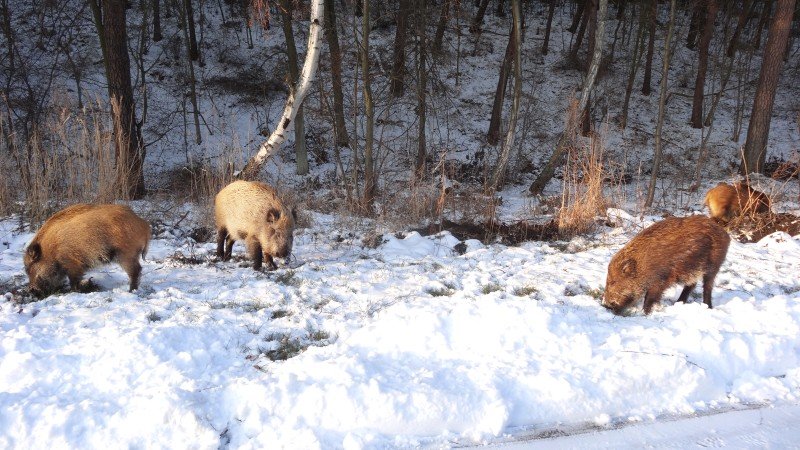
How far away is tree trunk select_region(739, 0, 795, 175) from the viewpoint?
45.2 feet

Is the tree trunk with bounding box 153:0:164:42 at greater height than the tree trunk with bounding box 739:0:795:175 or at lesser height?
greater

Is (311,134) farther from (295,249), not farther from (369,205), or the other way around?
(295,249)

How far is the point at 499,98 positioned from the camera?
67.2ft

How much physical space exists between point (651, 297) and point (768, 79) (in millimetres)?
12702

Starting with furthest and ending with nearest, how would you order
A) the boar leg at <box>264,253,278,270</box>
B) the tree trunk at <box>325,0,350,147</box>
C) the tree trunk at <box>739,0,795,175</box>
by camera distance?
the tree trunk at <box>325,0,350,147</box>, the tree trunk at <box>739,0,795,175</box>, the boar leg at <box>264,253,278,270</box>

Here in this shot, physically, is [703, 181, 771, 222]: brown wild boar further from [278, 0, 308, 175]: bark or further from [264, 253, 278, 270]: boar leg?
[278, 0, 308, 175]: bark

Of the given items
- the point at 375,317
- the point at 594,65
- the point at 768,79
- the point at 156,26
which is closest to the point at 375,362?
the point at 375,317

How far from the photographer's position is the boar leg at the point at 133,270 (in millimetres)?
5473

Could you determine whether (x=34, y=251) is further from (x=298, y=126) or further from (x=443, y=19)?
(x=443, y=19)

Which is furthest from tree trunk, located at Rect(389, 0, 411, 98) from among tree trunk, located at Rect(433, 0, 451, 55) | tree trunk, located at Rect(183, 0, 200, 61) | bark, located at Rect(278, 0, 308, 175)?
tree trunk, located at Rect(183, 0, 200, 61)

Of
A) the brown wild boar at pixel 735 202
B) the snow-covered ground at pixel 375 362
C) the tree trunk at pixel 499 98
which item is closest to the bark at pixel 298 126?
the tree trunk at pixel 499 98

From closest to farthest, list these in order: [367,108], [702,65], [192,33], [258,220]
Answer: [258,220] → [367,108] → [702,65] → [192,33]

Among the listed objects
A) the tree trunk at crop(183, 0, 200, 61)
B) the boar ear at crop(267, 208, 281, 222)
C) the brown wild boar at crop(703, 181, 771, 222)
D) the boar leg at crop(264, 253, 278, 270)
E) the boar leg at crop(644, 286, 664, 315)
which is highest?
the tree trunk at crop(183, 0, 200, 61)

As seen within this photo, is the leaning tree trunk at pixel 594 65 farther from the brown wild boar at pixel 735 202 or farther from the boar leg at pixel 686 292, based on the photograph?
the boar leg at pixel 686 292
